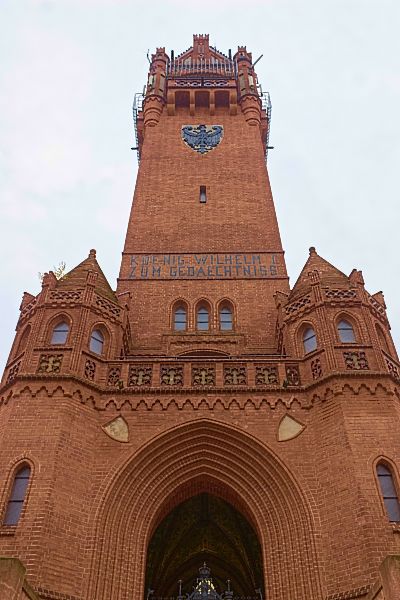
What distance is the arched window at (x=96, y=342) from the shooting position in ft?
51.7

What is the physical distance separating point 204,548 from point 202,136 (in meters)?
16.5

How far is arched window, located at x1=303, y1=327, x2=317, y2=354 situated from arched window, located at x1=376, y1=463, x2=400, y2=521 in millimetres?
3605

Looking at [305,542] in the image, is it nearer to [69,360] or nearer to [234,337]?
[69,360]

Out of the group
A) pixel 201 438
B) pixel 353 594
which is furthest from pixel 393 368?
pixel 353 594

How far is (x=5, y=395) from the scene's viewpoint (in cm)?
1441

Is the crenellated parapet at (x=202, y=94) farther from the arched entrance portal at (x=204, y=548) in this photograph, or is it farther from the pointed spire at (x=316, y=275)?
the arched entrance portal at (x=204, y=548)

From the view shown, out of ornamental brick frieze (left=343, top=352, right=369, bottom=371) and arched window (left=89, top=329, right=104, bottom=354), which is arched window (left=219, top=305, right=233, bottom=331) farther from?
ornamental brick frieze (left=343, top=352, right=369, bottom=371)

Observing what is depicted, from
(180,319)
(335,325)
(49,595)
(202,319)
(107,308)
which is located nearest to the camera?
(49,595)

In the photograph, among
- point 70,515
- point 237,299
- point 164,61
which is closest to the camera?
point 70,515

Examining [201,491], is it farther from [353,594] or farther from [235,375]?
[353,594]

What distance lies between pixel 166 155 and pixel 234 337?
10290 millimetres

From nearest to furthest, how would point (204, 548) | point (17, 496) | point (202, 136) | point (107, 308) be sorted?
point (17, 496), point (107, 308), point (204, 548), point (202, 136)

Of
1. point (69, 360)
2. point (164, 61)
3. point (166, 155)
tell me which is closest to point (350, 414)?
point (69, 360)

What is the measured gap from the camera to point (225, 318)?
20.1 m
